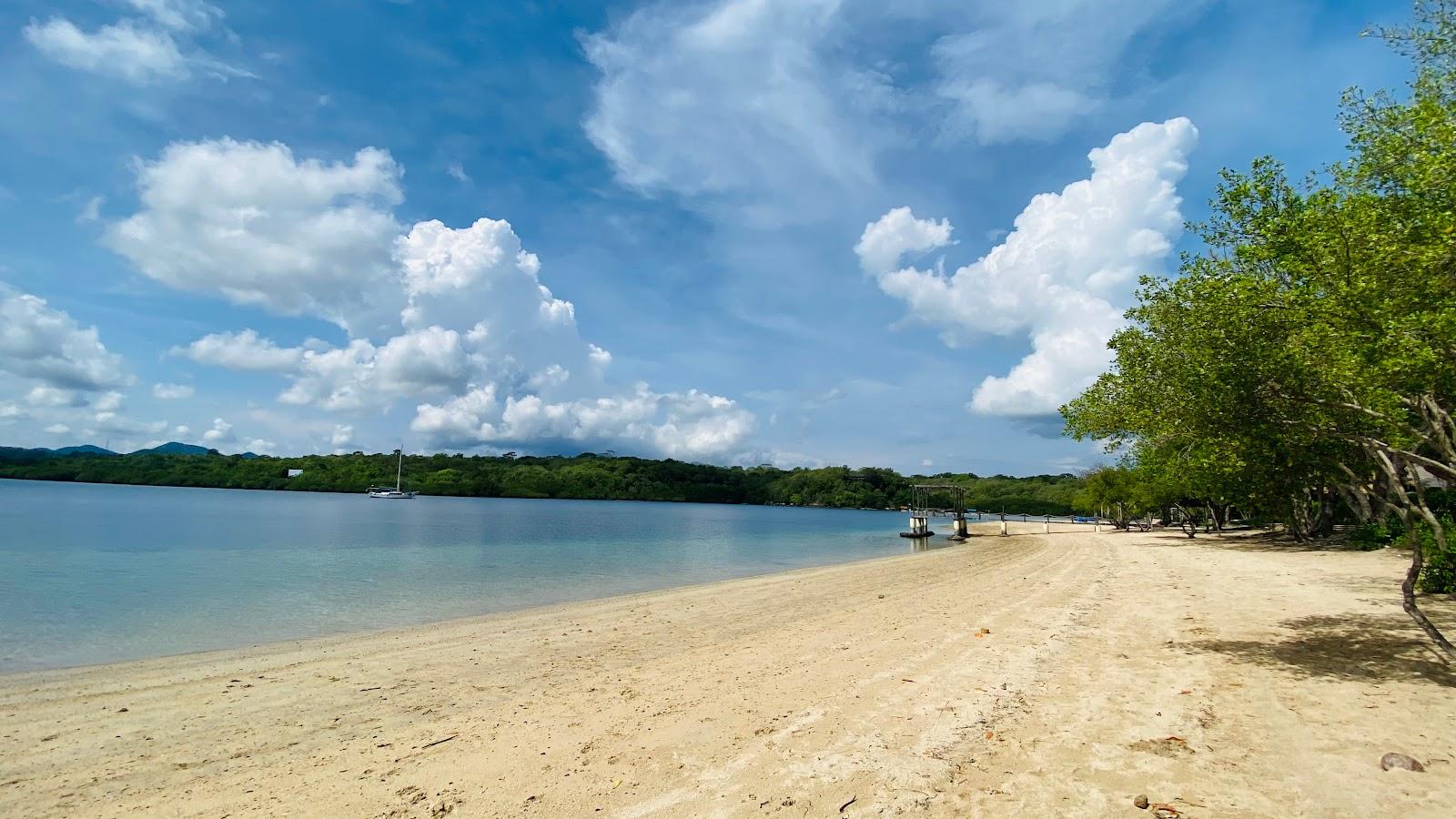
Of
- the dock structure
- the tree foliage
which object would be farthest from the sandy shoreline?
the dock structure

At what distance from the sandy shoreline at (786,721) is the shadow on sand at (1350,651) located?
2.5 inches

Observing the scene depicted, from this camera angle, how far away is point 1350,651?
9.39 meters

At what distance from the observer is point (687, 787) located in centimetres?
549

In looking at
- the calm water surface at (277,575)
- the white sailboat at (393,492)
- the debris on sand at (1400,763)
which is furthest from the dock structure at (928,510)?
the white sailboat at (393,492)

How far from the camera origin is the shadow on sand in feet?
26.8

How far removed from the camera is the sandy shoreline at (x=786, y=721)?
5.30 metres

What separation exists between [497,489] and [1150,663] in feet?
652

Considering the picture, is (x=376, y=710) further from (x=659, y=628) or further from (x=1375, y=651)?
(x=1375, y=651)

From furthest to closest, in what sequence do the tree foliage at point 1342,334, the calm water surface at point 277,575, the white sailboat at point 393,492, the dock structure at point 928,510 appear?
1. the white sailboat at point 393,492
2. the dock structure at point 928,510
3. the calm water surface at point 277,575
4. the tree foliage at point 1342,334

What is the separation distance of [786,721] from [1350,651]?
8779mm

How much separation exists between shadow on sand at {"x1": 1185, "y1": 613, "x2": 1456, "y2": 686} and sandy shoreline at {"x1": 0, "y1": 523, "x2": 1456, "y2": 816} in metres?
0.06

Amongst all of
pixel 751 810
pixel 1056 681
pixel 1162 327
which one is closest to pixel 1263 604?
pixel 1162 327

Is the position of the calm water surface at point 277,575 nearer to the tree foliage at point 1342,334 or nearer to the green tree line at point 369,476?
the tree foliage at point 1342,334

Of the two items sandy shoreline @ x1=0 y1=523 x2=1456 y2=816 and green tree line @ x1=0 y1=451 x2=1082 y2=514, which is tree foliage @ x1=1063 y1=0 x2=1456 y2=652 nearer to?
sandy shoreline @ x1=0 y1=523 x2=1456 y2=816
